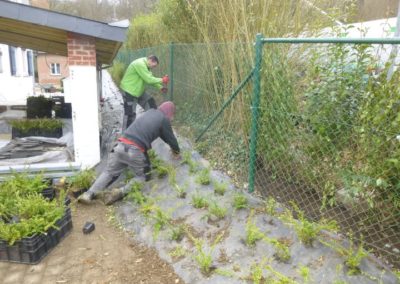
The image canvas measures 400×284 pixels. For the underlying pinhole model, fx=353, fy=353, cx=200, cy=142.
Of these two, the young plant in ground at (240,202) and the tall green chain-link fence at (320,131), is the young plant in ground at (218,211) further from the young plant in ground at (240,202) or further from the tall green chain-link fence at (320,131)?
the tall green chain-link fence at (320,131)

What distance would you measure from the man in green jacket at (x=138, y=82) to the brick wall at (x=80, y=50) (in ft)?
3.10

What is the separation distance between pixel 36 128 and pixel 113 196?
Result: 3.63m

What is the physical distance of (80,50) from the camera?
5516 mm

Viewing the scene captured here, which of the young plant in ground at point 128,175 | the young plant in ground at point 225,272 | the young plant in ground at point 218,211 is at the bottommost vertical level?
the young plant in ground at point 225,272

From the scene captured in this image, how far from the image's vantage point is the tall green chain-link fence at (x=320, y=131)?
2942mm

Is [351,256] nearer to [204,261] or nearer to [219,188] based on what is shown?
[204,261]

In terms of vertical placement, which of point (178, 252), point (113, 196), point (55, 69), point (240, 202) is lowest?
point (178, 252)

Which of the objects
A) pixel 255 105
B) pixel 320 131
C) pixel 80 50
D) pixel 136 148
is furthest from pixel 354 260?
pixel 80 50

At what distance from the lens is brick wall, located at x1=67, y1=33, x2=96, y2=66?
5469 mm

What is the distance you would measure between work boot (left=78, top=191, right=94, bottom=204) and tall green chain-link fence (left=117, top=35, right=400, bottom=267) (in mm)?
1806

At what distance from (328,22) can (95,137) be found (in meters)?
3.94

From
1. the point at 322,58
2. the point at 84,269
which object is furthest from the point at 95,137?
the point at 322,58

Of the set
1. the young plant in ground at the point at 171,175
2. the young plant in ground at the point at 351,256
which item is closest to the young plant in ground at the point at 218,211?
the young plant in ground at the point at 171,175

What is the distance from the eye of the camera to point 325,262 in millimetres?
2988
